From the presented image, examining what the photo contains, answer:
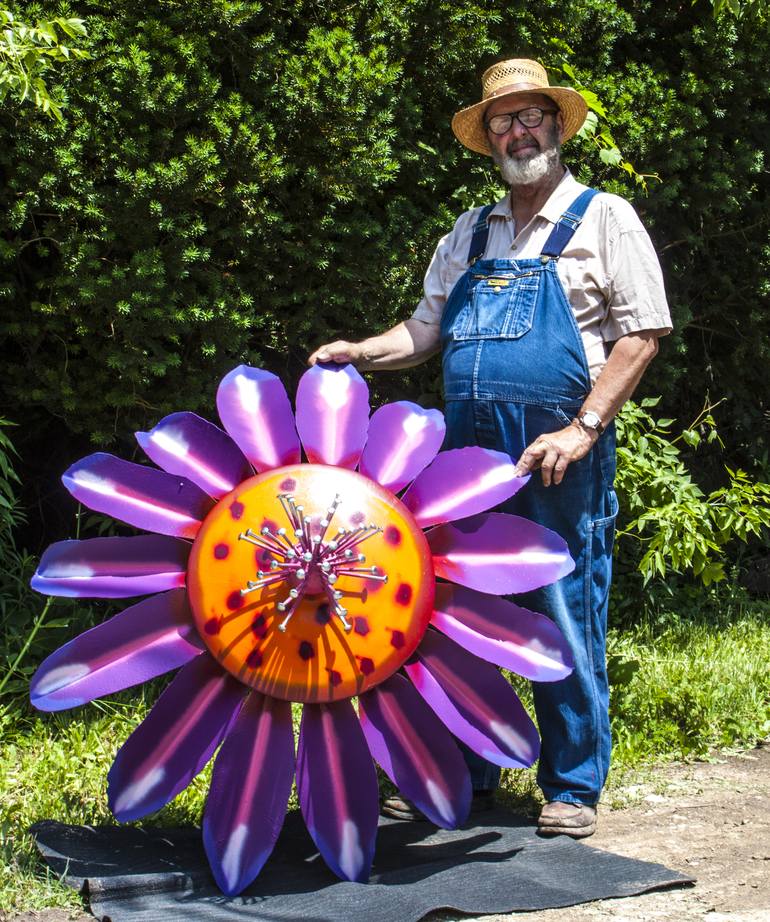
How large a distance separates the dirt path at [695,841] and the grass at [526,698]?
0.10 meters

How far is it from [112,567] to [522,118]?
62.0 inches

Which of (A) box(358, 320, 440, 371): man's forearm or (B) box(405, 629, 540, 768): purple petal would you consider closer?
(B) box(405, 629, 540, 768): purple petal

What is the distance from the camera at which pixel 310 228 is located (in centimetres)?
363

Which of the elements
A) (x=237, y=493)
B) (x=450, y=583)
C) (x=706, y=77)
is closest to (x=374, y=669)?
(x=450, y=583)

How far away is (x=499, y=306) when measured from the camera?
2814 mm

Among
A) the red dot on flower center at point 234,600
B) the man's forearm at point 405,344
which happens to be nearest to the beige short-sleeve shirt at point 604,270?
the man's forearm at point 405,344

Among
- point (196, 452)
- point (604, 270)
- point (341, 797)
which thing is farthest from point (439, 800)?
point (604, 270)

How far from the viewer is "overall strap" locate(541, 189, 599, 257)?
2.77 metres

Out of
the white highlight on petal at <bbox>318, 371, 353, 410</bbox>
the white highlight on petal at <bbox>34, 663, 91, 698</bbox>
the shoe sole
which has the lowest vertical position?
the shoe sole

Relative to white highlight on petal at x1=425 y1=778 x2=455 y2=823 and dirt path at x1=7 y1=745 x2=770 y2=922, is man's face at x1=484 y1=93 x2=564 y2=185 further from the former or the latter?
dirt path at x1=7 y1=745 x2=770 y2=922

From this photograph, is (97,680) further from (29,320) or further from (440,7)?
(440,7)

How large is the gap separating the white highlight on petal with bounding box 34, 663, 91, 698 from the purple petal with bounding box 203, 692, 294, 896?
0.35m

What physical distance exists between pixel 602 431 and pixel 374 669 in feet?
2.84

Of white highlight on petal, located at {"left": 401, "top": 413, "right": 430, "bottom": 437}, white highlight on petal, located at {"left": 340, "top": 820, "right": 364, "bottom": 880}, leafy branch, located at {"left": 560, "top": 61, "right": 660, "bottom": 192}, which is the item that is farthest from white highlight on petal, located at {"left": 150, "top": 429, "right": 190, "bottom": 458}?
leafy branch, located at {"left": 560, "top": 61, "right": 660, "bottom": 192}
